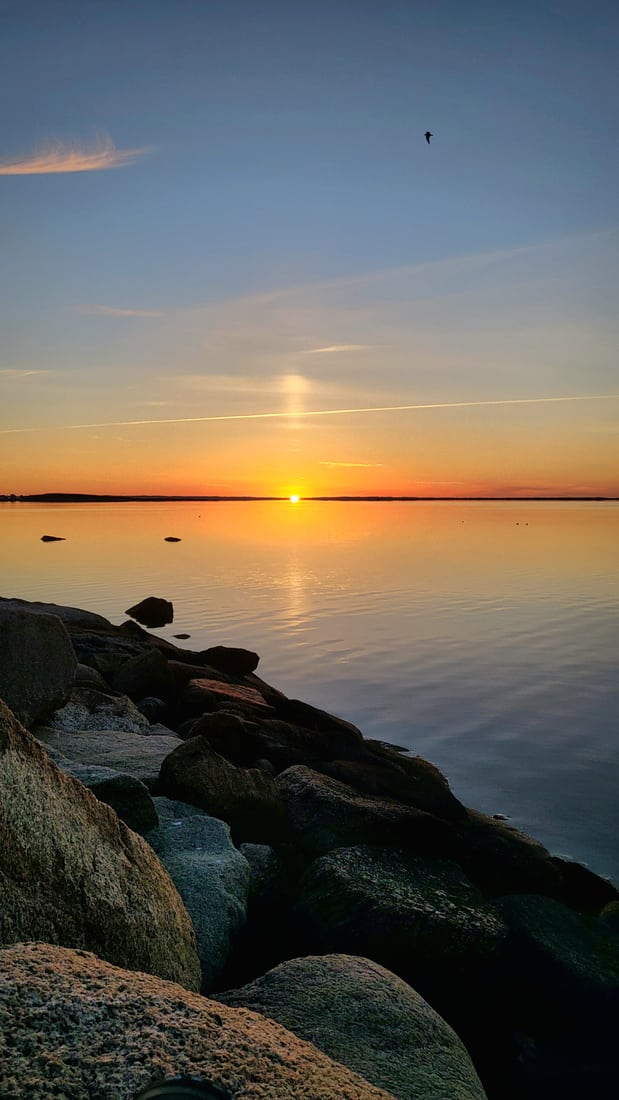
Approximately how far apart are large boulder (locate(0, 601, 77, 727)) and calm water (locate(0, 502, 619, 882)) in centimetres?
746

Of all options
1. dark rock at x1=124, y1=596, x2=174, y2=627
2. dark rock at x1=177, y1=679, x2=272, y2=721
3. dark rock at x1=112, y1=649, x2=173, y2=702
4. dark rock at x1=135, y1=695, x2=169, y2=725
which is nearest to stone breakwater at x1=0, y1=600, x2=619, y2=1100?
dark rock at x1=135, y1=695, x2=169, y2=725

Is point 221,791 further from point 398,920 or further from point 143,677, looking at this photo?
point 143,677

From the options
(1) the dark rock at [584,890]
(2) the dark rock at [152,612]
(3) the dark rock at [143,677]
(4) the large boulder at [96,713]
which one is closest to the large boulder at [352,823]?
(1) the dark rock at [584,890]

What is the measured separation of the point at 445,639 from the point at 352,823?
790 inches

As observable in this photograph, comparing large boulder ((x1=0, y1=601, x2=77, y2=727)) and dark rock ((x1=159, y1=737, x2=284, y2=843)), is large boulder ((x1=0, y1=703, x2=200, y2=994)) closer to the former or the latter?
dark rock ((x1=159, y1=737, x2=284, y2=843))

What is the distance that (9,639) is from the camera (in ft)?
30.1

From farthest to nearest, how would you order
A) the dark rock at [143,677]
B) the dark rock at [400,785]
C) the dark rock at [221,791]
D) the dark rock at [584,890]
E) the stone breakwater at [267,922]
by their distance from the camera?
1. the dark rock at [143,677]
2. the dark rock at [400,785]
3. the dark rock at [584,890]
4. the dark rock at [221,791]
5. the stone breakwater at [267,922]

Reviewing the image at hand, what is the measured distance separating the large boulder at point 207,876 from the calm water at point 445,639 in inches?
247

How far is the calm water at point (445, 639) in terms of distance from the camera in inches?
590

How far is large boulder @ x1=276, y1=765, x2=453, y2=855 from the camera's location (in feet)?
27.8

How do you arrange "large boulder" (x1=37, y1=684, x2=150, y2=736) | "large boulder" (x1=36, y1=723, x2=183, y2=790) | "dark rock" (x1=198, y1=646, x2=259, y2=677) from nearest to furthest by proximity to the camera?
1. "large boulder" (x1=36, y1=723, x2=183, y2=790)
2. "large boulder" (x1=37, y1=684, x2=150, y2=736)
3. "dark rock" (x1=198, y1=646, x2=259, y2=677)

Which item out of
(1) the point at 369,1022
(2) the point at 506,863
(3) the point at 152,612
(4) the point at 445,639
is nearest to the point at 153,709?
(2) the point at 506,863

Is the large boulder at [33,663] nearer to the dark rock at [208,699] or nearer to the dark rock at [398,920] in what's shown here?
the dark rock at [398,920]

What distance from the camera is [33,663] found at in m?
9.47
